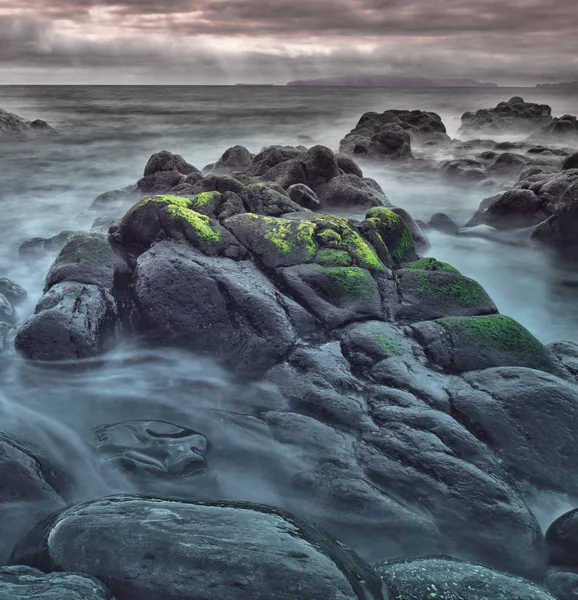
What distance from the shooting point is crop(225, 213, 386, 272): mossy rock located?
23.3 ft

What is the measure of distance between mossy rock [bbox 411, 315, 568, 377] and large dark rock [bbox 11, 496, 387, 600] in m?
2.86

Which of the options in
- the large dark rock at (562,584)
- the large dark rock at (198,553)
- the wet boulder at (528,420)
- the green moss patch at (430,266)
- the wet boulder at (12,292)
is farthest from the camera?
the wet boulder at (12,292)

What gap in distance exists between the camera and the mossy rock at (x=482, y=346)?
5.81m

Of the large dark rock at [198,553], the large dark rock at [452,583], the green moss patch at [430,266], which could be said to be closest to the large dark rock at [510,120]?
the green moss patch at [430,266]

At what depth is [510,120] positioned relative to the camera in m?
38.3

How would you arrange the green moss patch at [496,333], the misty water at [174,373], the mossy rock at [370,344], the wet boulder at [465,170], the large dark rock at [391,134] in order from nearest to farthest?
the misty water at [174,373]
the mossy rock at [370,344]
the green moss patch at [496,333]
the wet boulder at [465,170]
the large dark rock at [391,134]

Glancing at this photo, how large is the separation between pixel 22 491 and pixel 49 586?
1.49 meters

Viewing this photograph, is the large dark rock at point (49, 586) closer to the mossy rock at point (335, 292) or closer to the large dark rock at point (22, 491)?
the large dark rock at point (22, 491)

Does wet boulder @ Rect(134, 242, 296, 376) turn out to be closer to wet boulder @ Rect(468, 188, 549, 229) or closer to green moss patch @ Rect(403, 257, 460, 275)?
green moss patch @ Rect(403, 257, 460, 275)

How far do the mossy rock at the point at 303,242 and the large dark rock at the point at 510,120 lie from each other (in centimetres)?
3471

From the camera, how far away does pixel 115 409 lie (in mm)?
5949

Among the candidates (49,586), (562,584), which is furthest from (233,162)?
(49,586)

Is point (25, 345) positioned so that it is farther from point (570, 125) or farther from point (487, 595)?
point (570, 125)

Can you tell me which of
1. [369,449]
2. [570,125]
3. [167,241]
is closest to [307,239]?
[167,241]
